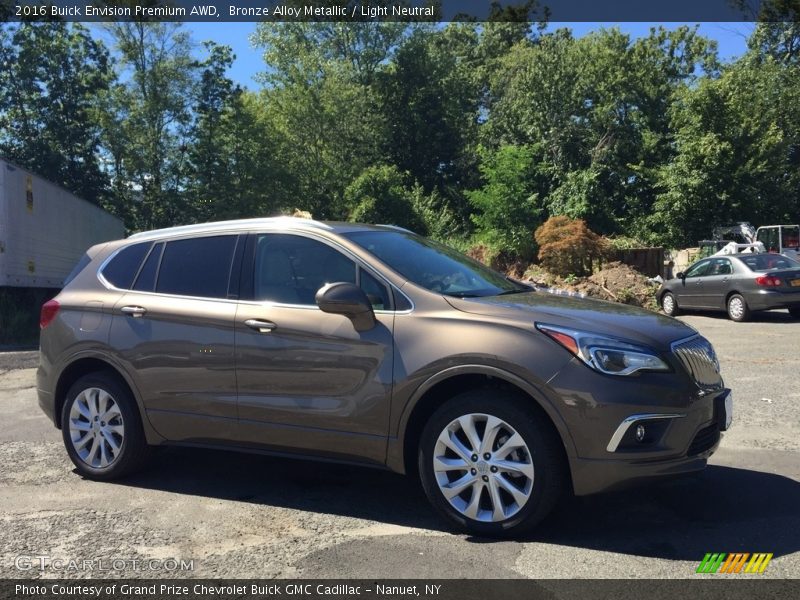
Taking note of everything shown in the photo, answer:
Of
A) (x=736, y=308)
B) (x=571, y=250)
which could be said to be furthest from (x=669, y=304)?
(x=571, y=250)

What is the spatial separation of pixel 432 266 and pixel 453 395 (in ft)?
3.34

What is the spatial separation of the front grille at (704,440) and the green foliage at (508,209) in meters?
20.7

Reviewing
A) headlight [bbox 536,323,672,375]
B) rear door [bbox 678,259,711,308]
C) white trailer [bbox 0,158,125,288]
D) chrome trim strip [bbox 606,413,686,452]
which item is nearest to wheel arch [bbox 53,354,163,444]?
headlight [bbox 536,323,672,375]

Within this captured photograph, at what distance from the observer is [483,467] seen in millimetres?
3979

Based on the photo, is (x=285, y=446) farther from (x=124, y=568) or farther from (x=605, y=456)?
(x=605, y=456)

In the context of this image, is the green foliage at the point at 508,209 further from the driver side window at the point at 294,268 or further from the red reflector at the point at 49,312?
the driver side window at the point at 294,268

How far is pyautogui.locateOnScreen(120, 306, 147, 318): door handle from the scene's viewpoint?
5129 mm

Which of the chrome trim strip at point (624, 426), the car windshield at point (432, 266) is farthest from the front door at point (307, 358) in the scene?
the chrome trim strip at point (624, 426)

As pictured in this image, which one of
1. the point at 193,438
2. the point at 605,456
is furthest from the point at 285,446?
the point at 605,456

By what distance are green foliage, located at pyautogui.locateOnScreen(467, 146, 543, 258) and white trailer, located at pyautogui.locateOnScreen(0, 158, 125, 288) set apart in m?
12.8

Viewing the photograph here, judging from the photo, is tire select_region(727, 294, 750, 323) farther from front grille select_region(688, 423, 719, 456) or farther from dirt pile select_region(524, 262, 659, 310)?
front grille select_region(688, 423, 719, 456)

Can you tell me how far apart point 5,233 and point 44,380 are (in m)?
10.2

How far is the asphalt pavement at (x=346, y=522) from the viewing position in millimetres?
3734
